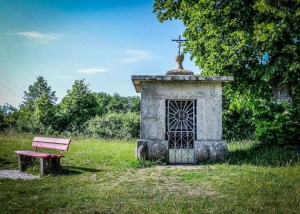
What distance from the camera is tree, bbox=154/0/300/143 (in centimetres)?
975

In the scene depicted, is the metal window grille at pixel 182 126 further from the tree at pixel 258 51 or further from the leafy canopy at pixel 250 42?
the leafy canopy at pixel 250 42

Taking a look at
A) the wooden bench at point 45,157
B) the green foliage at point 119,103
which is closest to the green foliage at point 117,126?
the wooden bench at point 45,157

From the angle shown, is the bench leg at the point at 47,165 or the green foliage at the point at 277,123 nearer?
the bench leg at the point at 47,165

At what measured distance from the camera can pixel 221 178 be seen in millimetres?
6711

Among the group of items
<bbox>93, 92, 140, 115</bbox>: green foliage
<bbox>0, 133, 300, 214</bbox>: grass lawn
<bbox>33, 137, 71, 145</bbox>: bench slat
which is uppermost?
<bbox>93, 92, 140, 115</bbox>: green foliage

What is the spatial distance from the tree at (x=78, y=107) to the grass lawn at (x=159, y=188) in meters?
12.8

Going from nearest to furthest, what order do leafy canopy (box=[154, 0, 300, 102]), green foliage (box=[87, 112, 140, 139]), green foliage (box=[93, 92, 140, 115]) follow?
1. leafy canopy (box=[154, 0, 300, 102])
2. green foliage (box=[87, 112, 140, 139])
3. green foliage (box=[93, 92, 140, 115])

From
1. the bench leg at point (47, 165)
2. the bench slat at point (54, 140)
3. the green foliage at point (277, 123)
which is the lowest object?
the bench leg at point (47, 165)

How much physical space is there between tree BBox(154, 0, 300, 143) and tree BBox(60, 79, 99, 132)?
12345mm

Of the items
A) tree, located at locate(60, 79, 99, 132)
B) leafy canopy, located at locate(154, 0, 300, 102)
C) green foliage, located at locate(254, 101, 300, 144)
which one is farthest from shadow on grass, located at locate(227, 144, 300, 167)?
tree, located at locate(60, 79, 99, 132)

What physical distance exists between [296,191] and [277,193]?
395mm

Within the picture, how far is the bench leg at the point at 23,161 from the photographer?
8.02 meters

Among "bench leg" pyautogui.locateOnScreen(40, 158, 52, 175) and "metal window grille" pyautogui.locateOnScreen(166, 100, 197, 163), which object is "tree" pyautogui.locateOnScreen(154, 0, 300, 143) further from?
"bench leg" pyautogui.locateOnScreen(40, 158, 52, 175)

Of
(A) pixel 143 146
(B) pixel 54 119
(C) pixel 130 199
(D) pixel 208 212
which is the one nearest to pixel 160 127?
(A) pixel 143 146
